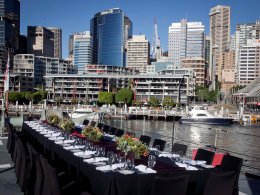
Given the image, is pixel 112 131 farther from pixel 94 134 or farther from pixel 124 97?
pixel 124 97

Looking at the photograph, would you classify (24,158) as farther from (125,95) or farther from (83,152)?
(125,95)

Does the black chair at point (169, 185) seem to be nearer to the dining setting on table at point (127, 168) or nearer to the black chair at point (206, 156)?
the dining setting on table at point (127, 168)

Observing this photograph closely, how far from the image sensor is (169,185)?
400 centimetres

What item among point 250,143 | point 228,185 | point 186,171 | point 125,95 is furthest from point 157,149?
point 125,95

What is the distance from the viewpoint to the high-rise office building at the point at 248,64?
174m

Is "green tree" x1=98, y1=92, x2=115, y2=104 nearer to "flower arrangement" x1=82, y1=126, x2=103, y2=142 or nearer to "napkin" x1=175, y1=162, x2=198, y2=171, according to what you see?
"flower arrangement" x1=82, y1=126, x2=103, y2=142

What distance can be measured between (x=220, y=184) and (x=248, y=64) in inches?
7075

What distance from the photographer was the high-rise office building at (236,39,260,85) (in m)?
174

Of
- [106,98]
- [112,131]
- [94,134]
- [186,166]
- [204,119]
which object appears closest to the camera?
[186,166]

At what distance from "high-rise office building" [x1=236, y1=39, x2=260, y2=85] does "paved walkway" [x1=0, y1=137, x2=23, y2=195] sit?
173 metres

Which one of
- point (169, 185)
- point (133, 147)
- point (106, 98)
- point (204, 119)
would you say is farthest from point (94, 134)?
point (106, 98)

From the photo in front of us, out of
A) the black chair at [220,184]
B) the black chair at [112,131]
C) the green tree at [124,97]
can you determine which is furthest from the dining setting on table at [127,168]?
the green tree at [124,97]

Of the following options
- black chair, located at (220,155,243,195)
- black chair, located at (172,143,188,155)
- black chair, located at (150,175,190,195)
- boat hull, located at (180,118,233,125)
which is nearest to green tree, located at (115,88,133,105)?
boat hull, located at (180,118,233,125)

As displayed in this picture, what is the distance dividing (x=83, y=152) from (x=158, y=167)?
144cm
